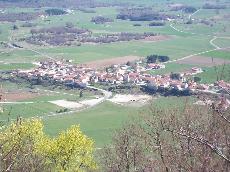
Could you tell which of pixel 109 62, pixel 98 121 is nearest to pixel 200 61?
pixel 109 62

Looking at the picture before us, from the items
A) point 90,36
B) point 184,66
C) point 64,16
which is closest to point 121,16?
point 64,16

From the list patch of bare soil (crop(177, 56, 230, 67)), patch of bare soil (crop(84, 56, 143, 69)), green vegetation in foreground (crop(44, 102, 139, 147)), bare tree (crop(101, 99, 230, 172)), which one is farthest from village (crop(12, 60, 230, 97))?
bare tree (crop(101, 99, 230, 172))

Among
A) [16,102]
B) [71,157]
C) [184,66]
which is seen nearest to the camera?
[71,157]

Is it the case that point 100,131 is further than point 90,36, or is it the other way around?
point 90,36

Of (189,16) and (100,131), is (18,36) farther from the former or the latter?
(100,131)

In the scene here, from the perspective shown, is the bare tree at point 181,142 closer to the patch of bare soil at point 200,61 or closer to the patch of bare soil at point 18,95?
the patch of bare soil at point 18,95

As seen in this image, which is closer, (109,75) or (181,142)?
(181,142)

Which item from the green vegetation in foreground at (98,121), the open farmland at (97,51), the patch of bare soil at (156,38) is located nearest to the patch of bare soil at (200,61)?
the open farmland at (97,51)

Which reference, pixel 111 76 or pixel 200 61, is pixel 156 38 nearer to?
pixel 200 61
